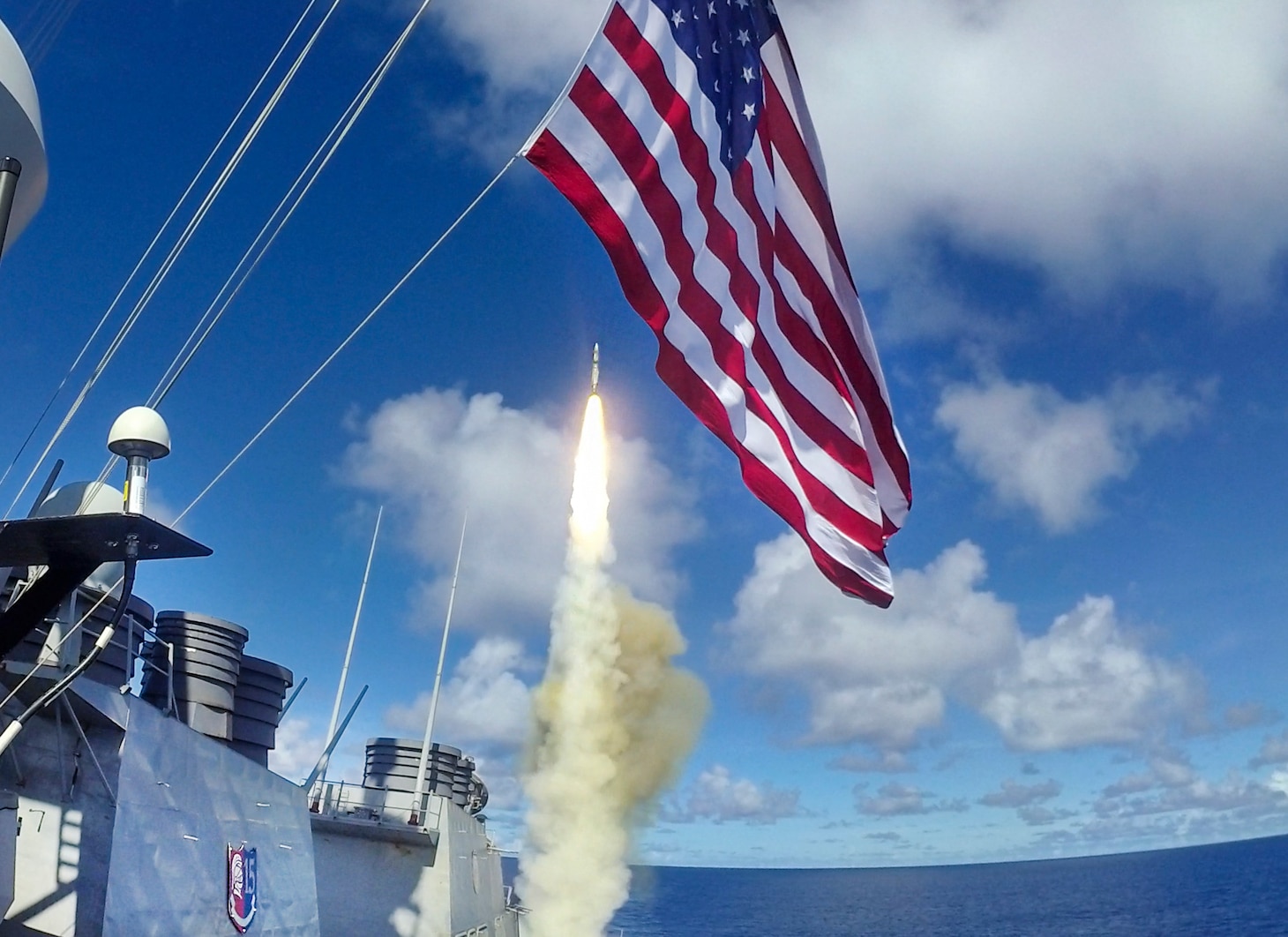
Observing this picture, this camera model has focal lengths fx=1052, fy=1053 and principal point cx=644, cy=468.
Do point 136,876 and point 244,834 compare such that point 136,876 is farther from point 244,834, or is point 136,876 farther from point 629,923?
point 629,923

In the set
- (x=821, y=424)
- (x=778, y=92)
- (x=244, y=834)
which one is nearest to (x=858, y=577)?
(x=821, y=424)

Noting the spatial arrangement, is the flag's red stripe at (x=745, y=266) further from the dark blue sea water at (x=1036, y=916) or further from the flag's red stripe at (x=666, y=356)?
the dark blue sea water at (x=1036, y=916)

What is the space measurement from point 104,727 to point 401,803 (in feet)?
65.5

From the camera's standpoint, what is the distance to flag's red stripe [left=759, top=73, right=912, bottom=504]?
11250mm

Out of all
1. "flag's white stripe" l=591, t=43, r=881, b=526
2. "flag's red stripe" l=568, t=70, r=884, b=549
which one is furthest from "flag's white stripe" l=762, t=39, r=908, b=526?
"flag's red stripe" l=568, t=70, r=884, b=549

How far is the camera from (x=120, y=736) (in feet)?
44.9

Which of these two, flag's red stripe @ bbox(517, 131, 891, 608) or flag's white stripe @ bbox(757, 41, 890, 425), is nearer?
flag's red stripe @ bbox(517, 131, 891, 608)

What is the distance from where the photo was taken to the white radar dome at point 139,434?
8461 mm

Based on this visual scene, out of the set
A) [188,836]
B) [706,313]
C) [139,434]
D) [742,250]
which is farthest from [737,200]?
[188,836]

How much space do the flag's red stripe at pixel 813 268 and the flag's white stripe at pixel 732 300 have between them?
502mm

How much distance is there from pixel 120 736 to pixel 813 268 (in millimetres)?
10586

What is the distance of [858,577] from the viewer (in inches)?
443

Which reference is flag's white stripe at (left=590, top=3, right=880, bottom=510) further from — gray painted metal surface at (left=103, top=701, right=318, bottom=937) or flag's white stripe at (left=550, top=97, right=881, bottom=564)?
gray painted metal surface at (left=103, top=701, right=318, bottom=937)

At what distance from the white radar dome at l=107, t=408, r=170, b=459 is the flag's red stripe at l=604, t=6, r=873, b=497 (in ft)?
16.1
